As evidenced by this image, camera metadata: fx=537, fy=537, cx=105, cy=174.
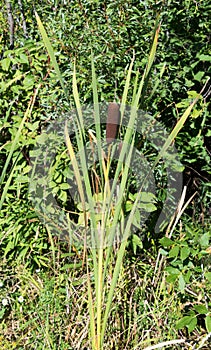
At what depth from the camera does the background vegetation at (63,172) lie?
7.82ft

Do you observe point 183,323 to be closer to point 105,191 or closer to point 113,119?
point 105,191

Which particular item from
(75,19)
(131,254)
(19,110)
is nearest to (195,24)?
(75,19)

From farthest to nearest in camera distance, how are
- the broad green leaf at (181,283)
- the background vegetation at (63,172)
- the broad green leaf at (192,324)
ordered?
the background vegetation at (63,172), the broad green leaf at (181,283), the broad green leaf at (192,324)

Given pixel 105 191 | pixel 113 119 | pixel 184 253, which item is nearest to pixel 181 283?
pixel 184 253

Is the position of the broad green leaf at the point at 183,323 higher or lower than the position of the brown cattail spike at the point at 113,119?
lower

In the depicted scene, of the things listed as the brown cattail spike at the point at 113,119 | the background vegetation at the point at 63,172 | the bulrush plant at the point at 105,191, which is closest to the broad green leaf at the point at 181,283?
the background vegetation at the point at 63,172

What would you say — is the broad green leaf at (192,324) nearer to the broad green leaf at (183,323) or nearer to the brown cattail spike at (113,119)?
the broad green leaf at (183,323)

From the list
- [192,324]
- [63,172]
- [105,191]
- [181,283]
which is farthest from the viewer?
[63,172]

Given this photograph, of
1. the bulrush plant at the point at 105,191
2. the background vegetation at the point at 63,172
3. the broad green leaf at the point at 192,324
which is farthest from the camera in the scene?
the background vegetation at the point at 63,172

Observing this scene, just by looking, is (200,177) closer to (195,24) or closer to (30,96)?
(195,24)

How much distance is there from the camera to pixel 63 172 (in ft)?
8.39

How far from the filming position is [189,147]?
9.37 ft

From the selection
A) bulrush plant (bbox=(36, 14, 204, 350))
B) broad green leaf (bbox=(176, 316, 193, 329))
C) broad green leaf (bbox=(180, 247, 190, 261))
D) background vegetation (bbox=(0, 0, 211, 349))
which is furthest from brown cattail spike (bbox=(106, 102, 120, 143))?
broad green leaf (bbox=(176, 316, 193, 329))

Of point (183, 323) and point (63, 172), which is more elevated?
point (63, 172)
